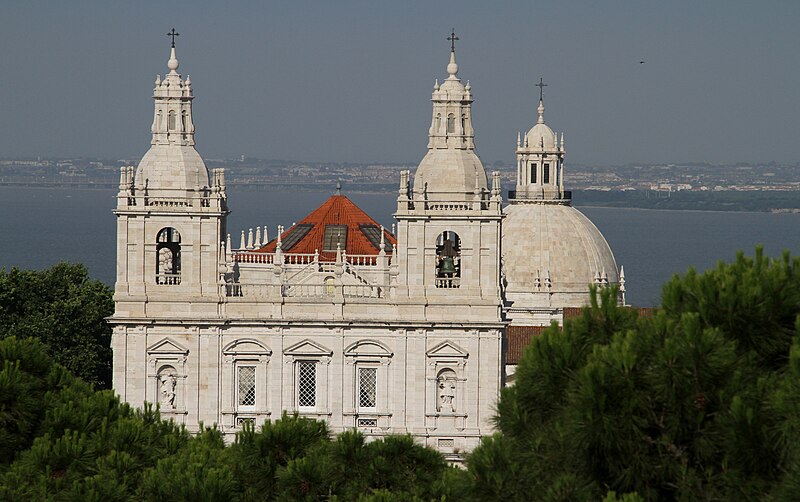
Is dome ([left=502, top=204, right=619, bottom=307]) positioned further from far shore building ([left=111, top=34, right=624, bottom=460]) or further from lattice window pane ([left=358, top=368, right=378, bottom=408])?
lattice window pane ([left=358, top=368, right=378, bottom=408])

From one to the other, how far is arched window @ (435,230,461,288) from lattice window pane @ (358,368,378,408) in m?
3.49

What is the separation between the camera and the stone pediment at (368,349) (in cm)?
5988

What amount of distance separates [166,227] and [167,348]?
3973 millimetres

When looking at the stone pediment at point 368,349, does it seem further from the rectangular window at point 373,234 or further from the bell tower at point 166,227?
the rectangular window at point 373,234

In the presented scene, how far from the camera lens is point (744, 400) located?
93.8ft

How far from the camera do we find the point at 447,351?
5969cm

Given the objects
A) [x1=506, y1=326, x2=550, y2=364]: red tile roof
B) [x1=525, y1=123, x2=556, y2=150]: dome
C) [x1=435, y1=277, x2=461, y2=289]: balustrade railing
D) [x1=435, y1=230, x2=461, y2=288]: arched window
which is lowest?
[x1=506, y1=326, x2=550, y2=364]: red tile roof

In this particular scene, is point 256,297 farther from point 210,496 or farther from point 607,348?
point 607,348

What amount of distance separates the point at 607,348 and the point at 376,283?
31.7m

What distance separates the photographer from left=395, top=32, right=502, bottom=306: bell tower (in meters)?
59.8

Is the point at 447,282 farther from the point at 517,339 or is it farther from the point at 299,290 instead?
the point at 517,339

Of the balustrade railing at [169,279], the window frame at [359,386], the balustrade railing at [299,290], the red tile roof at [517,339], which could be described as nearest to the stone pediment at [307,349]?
the window frame at [359,386]

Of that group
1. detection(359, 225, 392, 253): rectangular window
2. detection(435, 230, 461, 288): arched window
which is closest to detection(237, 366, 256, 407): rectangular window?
detection(435, 230, 461, 288): arched window

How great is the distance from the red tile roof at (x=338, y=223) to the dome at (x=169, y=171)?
9.16 meters
